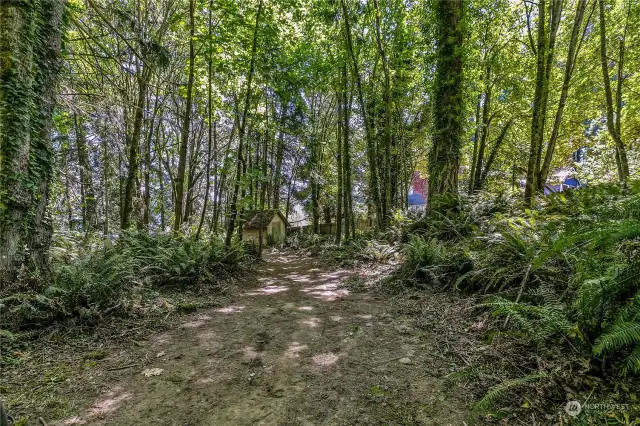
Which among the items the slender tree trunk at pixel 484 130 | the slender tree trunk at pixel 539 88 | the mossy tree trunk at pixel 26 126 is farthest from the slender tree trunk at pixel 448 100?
the mossy tree trunk at pixel 26 126

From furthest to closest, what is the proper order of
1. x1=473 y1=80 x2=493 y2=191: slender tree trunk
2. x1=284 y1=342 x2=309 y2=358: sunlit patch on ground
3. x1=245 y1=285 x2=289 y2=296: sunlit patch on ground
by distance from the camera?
x1=473 y1=80 x2=493 y2=191: slender tree trunk → x1=245 y1=285 x2=289 y2=296: sunlit patch on ground → x1=284 y1=342 x2=309 y2=358: sunlit patch on ground

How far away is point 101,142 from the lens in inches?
442

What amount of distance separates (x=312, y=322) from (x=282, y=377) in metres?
1.42

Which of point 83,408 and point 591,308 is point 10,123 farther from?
point 591,308

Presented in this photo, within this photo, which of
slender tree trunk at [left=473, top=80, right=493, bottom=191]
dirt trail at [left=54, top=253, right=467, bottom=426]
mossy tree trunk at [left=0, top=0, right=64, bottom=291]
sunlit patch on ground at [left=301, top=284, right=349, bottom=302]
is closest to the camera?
dirt trail at [left=54, top=253, right=467, bottom=426]

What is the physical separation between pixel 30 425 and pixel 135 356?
1067 millimetres

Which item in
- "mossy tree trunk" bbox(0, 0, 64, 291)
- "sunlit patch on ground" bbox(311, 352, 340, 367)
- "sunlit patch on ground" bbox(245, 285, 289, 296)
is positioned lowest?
"sunlit patch on ground" bbox(245, 285, 289, 296)

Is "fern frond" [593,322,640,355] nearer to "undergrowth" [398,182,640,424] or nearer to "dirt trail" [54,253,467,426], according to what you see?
"undergrowth" [398,182,640,424]

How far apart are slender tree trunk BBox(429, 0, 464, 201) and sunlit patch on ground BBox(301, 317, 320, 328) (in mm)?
4999

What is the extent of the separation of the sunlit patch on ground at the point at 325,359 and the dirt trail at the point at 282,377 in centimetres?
1

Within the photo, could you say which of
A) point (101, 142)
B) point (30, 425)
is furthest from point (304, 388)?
point (101, 142)

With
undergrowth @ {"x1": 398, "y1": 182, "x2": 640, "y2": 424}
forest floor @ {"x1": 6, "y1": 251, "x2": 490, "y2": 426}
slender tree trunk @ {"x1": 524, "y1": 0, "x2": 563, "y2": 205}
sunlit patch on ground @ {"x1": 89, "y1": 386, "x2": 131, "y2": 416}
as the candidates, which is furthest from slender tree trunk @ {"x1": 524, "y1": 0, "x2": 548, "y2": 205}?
sunlit patch on ground @ {"x1": 89, "y1": 386, "x2": 131, "y2": 416}

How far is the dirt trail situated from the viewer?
214cm

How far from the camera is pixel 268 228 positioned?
2084 cm
